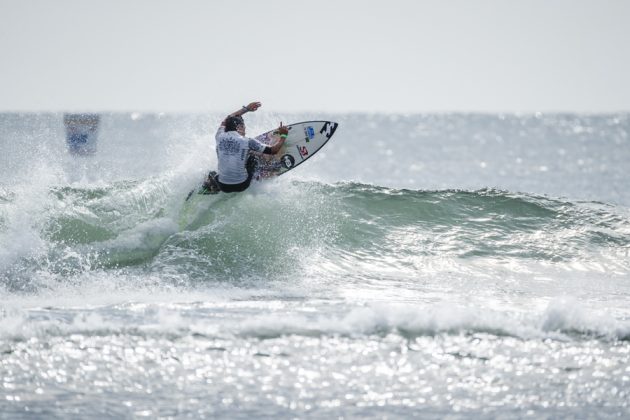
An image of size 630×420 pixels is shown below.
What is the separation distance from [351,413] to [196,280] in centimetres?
527

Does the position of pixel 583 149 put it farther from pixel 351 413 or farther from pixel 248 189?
pixel 351 413

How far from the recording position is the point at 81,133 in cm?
2433

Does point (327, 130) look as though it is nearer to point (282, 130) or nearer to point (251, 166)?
point (282, 130)

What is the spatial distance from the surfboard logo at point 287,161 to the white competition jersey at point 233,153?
43.5 inches

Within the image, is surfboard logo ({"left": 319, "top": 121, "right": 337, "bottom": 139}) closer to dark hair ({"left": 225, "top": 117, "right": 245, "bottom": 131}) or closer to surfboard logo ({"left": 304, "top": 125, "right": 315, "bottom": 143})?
surfboard logo ({"left": 304, "top": 125, "right": 315, "bottom": 143})

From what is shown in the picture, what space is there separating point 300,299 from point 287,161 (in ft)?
13.9

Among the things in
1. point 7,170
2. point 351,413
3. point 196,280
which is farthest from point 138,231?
point 7,170

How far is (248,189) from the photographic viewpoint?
44.5 ft

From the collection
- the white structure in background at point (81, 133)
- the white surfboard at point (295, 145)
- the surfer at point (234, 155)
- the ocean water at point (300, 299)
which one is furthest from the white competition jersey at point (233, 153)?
the white structure in background at point (81, 133)

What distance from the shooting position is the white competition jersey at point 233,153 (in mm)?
12625

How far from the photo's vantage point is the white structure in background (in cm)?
2423

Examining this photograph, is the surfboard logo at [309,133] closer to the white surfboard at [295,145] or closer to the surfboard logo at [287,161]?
the white surfboard at [295,145]

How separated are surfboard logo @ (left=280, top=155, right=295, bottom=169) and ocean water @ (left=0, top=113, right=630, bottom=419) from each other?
0.74 feet

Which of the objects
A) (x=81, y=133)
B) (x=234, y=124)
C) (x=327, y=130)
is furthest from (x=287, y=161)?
(x=81, y=133)
